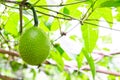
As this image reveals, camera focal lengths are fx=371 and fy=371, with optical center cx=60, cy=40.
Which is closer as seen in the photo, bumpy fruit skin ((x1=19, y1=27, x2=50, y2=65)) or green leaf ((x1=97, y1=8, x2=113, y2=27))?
bumpy fruit skin ((x1=19, y1=27, x2=50, y2=65))

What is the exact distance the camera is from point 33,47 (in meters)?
0.92

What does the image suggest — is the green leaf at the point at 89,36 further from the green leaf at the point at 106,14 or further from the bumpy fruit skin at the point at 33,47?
the bumpy fruit skin at the point at 33,47

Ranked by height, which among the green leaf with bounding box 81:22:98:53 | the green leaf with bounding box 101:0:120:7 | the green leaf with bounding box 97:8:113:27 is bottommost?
the green leaf with bounding box 81:22:98:53

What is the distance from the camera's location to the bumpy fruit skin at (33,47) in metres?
0.92

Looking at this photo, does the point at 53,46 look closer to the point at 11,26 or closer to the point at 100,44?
the point at 11,26

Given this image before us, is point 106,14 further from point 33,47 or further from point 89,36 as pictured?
point 33,47

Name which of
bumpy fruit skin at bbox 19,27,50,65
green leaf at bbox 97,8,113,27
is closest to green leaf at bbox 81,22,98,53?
green leaf at bbox 97,8,113,27

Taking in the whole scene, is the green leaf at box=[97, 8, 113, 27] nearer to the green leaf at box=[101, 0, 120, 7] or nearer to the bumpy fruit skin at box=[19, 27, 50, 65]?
the green leaf at box=[101, 0, 120, 7]

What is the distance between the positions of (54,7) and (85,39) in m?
0.17

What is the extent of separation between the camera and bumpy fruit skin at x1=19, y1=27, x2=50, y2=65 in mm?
919

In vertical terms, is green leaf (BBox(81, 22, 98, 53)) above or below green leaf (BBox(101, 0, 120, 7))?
below

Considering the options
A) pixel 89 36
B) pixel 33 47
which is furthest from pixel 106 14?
pixel 33 47

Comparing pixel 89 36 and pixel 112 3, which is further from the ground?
pixel 112 3

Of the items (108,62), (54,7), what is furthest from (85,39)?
(108,62)
